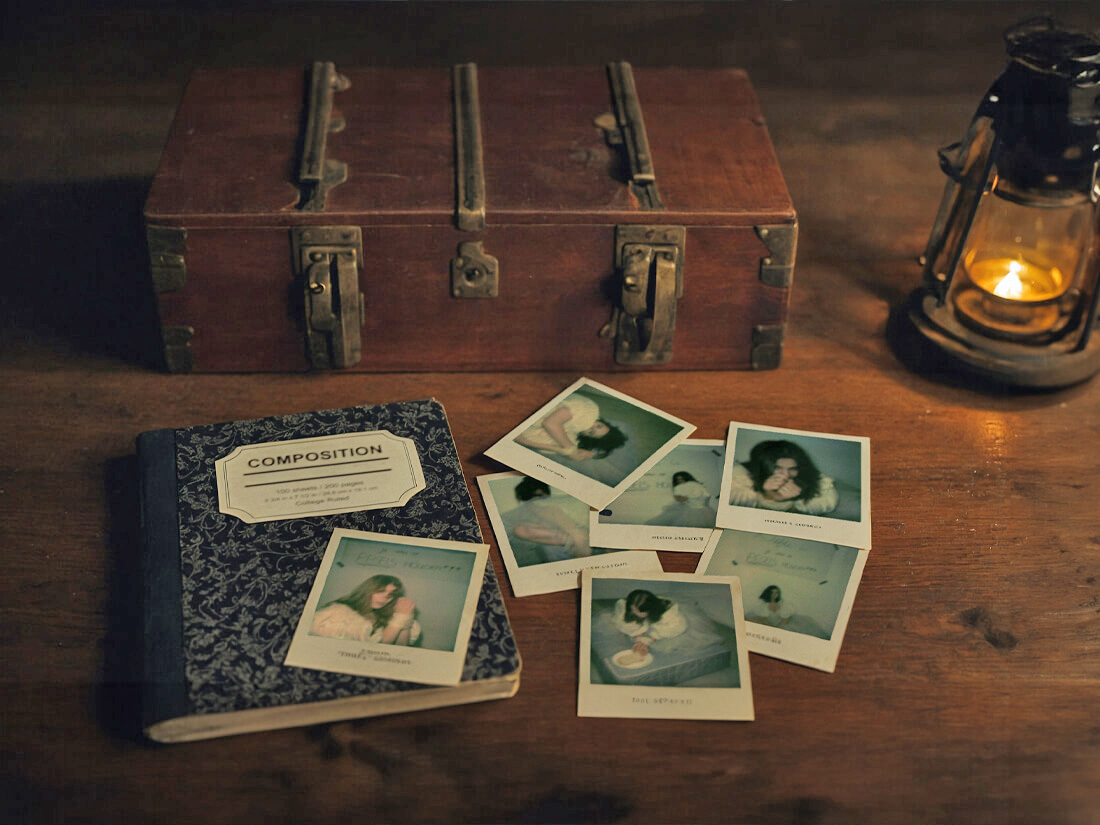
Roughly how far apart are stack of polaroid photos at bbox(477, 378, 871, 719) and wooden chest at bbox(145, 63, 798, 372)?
13 centimetres

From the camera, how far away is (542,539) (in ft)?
3.77

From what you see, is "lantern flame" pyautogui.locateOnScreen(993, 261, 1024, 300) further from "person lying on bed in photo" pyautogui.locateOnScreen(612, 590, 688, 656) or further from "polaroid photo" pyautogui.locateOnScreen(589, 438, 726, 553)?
"person lying on bed in photo" pyautogui.locateOnScreen(612, 590, 688, 656)

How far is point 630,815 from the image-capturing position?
3.07 ft

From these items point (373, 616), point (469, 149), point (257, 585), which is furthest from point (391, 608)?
point (469, 149)

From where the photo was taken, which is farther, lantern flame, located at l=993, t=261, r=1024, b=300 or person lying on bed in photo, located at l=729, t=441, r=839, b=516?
lantern flame, located at l=993, t=261, r=1024, b=300

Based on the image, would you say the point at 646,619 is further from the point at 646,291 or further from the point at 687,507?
the point at 646,291

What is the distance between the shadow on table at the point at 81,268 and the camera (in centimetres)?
142

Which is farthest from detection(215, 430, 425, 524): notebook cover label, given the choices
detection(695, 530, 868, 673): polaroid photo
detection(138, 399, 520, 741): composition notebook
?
detection(695, 530, 868, 673): polaroid photo

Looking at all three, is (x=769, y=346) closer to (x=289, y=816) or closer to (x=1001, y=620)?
(x=1001, y=620)

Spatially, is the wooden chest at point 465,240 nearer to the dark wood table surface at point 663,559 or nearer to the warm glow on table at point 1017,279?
the dark wood table surface at point 663,559

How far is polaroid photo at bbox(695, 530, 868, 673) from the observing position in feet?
3.46

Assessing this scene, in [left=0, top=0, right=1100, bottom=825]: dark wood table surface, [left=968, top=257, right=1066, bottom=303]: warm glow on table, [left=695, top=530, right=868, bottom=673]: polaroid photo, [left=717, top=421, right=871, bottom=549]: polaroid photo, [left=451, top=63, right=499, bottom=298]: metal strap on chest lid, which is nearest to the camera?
[left=0, top=0, right=1100, bottom=825]: dark wood table surface

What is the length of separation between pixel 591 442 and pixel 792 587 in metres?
0.29

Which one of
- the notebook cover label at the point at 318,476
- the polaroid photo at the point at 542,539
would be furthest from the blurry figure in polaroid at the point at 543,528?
the notebook cover label at the point at 318,476
